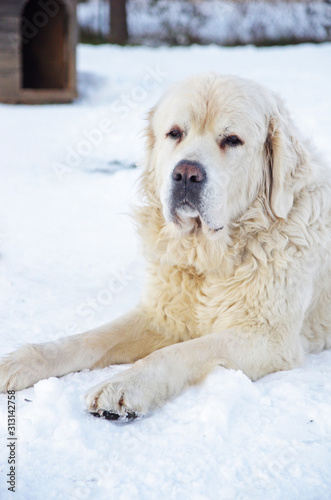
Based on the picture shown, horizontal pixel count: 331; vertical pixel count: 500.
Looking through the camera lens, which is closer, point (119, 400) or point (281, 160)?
point (119, 400)

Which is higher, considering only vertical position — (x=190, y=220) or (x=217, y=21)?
(x=217, y=21)

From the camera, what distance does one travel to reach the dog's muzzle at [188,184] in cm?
270

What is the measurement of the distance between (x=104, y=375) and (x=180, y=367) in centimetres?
41

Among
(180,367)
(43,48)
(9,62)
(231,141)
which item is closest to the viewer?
(180,367)

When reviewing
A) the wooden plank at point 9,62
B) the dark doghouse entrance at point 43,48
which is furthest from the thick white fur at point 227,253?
the dark doghouse entrance at point 43,48

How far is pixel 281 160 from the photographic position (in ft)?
9.89

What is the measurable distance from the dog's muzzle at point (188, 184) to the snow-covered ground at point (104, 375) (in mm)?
747

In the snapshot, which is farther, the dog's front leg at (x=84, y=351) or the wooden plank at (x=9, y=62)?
the wooden plank at (x=9, y=62)

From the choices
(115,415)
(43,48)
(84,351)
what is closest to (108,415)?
(115,415)

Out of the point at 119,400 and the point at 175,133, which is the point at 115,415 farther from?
the point at 175,133

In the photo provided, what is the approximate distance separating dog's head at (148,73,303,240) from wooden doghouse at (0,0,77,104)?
4.82 m

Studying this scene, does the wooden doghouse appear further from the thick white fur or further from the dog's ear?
the dog's ear

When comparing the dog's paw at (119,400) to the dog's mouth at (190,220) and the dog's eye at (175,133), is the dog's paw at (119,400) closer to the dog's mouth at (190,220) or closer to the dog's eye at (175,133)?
the dog's mouth at (190,220)

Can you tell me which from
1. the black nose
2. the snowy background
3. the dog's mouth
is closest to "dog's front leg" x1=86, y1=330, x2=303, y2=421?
the dog's mouth
